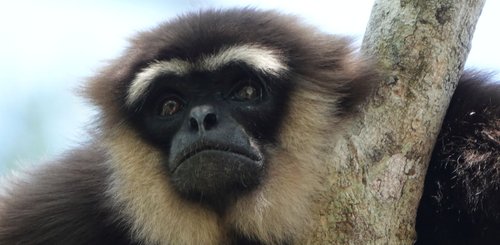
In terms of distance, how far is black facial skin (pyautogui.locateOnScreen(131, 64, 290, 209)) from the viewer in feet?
14.1

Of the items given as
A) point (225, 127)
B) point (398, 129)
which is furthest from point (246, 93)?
point (398, 129)

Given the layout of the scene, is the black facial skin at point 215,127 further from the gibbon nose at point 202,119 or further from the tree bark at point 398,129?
the tree bark at point 398,129

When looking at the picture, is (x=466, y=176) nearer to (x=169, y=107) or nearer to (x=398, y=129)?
(x=398, y=129)

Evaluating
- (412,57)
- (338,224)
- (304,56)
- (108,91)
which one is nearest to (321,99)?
(304,56)

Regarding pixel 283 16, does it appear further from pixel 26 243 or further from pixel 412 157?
pixel 26 243

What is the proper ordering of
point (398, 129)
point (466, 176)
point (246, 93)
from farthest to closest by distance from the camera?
point (246, 93) → point (466, 176) → point (398, 129)

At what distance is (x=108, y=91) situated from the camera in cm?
517

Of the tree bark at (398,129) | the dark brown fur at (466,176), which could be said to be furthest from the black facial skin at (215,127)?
the dark brown fur at (466,176)

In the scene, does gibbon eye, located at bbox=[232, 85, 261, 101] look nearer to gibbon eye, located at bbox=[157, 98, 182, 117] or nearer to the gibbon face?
the gibbon face

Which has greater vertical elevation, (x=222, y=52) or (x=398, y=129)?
(x=222, y=52)

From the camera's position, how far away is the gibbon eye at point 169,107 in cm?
460

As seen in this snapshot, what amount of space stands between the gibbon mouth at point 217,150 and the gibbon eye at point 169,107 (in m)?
0.35

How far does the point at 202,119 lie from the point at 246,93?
0.41 meters

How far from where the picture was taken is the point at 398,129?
4.06 m
